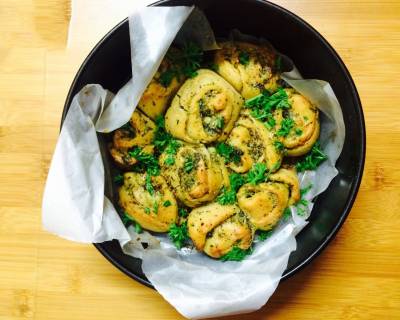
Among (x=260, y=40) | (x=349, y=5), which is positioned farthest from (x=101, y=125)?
(x=349, y=5)

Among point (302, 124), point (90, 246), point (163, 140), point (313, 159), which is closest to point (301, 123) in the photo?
point (302, 124)

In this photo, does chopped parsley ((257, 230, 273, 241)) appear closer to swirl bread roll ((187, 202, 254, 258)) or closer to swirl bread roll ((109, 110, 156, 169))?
swirl bread roll ((187, 202, 254, 258))

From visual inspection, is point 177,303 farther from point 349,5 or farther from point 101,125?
point 349,5

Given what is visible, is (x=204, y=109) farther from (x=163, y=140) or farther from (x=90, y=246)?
(x=90, y=246)

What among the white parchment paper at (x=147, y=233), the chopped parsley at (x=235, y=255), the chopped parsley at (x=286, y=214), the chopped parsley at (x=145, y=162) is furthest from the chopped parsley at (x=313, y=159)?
the chopped parsley at (x=145, y=162)

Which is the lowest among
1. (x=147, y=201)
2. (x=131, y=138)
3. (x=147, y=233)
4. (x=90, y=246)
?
(x=90, y=246)

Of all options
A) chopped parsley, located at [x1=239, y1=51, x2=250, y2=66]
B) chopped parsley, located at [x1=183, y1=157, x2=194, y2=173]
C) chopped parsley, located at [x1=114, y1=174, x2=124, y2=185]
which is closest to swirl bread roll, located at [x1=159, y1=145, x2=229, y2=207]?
chopped parsley, located at [x1=183, y1=157, x2=194, y2=173]

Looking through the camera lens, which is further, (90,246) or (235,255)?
(90,246)
